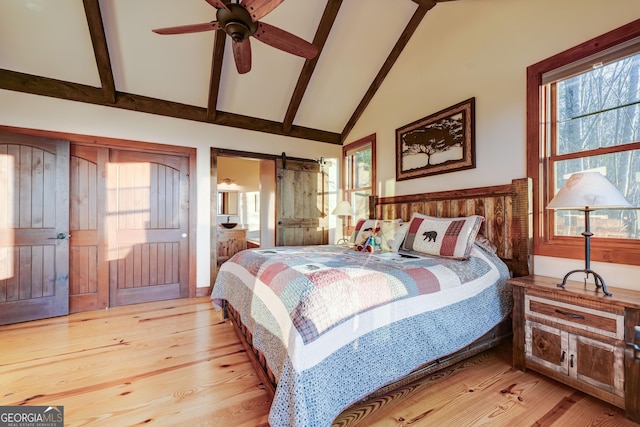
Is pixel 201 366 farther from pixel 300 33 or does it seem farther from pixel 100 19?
pixel 300 33

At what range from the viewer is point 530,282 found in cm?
201

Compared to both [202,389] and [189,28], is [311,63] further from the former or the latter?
[202,389]

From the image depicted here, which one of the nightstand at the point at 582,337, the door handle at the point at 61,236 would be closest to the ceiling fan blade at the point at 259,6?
the nightstand at the point at 582,337

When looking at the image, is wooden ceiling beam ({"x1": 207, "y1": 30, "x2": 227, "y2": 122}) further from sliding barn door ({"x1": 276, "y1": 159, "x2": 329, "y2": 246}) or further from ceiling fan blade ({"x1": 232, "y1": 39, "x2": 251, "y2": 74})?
sliding barn door ({"x1": 276, "y1": 159, "x2": 329, "y2": 246})

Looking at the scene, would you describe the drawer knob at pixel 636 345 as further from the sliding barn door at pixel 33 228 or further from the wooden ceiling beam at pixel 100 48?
the sliding barn door at pixel 33 228

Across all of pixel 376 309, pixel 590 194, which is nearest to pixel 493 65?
pixel 590 194

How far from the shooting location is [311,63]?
3.68 metres

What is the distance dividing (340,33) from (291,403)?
12.8 feet

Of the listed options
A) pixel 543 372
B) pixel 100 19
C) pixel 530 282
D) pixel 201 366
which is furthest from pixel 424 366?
pixel 100 19

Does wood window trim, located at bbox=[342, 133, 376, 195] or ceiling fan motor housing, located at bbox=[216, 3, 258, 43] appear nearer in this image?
ceiling fan motor housing, located at bbox=[216, 3, 258, 43]

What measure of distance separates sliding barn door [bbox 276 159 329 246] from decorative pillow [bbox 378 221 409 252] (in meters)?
2.00

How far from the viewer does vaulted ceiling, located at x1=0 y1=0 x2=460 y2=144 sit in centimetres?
284

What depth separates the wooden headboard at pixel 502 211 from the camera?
94.4 inches

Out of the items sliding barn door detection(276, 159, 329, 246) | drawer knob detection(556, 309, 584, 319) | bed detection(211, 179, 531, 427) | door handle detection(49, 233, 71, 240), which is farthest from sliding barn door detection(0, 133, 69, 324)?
drawer knob detection(556, 309, 584, 319)
